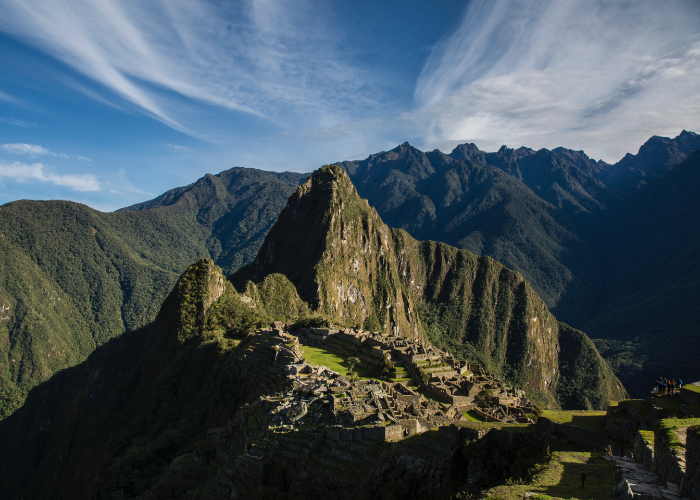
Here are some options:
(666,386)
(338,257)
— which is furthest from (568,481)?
(338,257)

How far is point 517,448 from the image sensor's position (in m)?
14.7

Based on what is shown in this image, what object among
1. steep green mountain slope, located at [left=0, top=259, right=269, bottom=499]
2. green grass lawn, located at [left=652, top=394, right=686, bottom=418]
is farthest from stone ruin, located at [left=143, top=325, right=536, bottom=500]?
steep green mountain slope, located at [left=0, top=259, right=269, bottom=499]

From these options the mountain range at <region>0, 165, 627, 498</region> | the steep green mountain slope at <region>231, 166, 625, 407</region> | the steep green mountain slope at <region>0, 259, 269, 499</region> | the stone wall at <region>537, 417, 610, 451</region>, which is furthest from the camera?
the steep green mountain slope at <region>231, 166, 625, 407</region>

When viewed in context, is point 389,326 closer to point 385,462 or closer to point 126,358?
point 126,358

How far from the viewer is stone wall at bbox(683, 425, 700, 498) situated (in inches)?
339

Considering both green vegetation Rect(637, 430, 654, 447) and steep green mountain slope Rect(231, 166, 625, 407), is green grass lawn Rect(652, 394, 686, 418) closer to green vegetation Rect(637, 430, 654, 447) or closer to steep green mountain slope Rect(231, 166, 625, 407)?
green vegetation Rect(637, 430, 654, 447)

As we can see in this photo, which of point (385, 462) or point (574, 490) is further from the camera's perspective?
point (385, 462)

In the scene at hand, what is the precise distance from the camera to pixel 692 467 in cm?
887

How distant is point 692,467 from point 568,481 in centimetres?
357

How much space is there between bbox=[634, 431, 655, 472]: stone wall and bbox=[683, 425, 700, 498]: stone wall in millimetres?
2713

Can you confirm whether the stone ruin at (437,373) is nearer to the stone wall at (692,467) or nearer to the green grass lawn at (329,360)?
the green grass lawn at (329,360)

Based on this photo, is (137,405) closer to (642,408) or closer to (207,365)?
(207,365)

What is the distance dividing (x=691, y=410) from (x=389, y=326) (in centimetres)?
14431

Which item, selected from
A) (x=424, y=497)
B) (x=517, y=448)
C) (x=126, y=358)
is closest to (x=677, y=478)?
(x=517, y=448)
